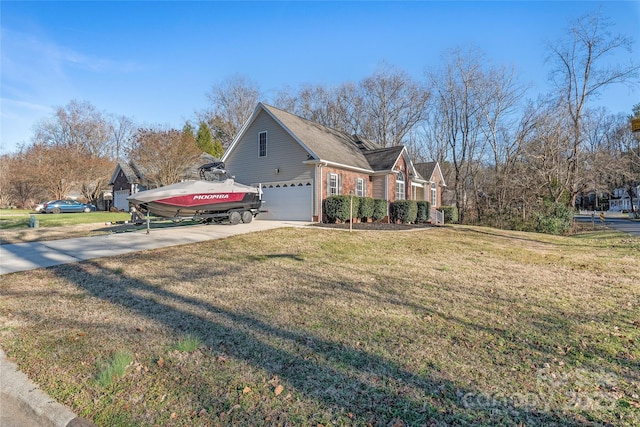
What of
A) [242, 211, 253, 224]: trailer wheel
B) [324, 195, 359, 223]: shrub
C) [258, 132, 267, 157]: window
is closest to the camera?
[242, 211, 253, 224]: trailer wheel

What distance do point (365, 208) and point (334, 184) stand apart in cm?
209

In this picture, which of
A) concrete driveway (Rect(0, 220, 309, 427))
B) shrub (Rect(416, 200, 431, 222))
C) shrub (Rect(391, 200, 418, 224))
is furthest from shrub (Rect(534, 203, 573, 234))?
concrete driveway (Rect(0, 220, 309, 427))

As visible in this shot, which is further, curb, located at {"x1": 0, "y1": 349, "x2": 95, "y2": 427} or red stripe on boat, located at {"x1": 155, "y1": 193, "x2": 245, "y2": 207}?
red stripe on boat, located at {"x1": 155, "y1": 193, "x2": 245, "y2": 207}

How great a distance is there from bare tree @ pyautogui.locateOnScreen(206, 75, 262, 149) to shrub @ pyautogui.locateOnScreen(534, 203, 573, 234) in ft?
102

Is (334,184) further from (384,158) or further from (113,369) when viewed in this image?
(113,369)

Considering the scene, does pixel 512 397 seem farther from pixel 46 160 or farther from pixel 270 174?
pixel 46 160

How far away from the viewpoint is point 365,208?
1759 cm

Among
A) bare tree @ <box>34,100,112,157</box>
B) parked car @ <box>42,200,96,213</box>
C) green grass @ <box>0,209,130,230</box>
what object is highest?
bare tree @ <box>34,100,112,157</box>

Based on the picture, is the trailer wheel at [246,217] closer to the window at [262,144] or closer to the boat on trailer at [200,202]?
the boat on trailer at [200,202]

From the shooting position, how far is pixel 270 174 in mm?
18156

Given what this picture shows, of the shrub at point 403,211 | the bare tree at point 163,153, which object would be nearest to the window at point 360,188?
the shrub at point 403,211

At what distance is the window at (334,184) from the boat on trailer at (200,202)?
4.09 m

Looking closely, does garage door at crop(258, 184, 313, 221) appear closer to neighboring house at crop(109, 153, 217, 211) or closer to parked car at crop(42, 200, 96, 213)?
neighboring house at crop(109, 153, 217, 211)

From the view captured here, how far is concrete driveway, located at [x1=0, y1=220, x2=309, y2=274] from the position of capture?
7176 millimetres
